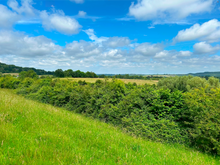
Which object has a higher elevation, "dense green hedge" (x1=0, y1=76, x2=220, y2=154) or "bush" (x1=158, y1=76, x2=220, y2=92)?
"bush" (x1=158, y1=76, x2=220, y2=92)

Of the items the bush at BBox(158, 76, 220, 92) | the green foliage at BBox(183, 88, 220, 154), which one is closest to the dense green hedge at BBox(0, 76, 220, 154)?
the green foliage at BBox(183, 88, 220, 154)

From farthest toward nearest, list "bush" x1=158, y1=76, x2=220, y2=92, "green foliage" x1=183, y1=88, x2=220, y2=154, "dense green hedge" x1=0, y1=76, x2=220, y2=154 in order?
1. "bush" x1=158, y1=76, x2=220, y2=92
2. "dense green hedge" x1=0, y1=76, x2=220, y2=154
3. "green foliage" x1=183, y1=88, x2=220, y2=154

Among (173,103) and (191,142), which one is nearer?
(191,142)

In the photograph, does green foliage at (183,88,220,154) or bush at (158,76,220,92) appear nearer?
green foliage at (183,88,220,154)

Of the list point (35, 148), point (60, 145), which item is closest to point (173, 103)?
point (60, 145)

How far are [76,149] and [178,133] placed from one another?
499 centimetres

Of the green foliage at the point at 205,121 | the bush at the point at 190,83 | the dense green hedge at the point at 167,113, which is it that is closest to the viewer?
the green foliage at the point at 205,121

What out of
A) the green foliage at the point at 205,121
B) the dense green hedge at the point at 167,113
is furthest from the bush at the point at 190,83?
the green foliage at the point at 205,121

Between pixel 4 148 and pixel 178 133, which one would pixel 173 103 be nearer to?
pixel 178 133

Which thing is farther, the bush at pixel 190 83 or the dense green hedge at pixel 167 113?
the bush at pixel 190 83

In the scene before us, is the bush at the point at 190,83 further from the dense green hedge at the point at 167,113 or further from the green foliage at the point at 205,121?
the green foliage at the point at 205,121

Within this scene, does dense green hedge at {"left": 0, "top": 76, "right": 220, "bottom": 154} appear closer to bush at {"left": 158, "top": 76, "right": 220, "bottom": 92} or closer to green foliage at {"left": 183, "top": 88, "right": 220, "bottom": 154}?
green foliage at {"left": 183, "top": 88, "right": 220, "bottom": 154}

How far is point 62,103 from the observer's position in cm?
1318

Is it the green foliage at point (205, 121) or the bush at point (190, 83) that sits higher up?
the bush at point (190, 83)
